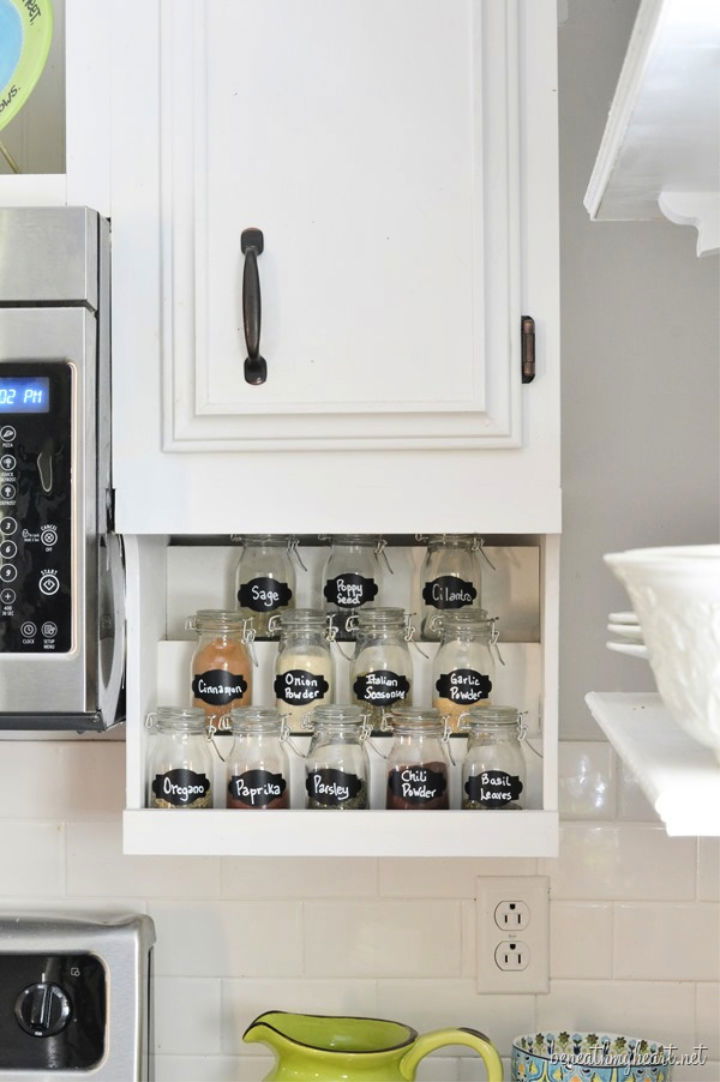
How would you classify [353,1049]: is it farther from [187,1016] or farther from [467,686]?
[467,686]

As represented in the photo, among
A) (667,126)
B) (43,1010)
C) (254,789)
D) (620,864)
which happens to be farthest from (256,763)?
(667,126)

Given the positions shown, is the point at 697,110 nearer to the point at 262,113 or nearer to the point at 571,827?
the point at 262,113

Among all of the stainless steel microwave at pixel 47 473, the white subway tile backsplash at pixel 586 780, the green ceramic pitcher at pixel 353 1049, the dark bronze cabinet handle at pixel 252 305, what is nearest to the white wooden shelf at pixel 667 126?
the dark bronze cabinet handle at pixel 252 305

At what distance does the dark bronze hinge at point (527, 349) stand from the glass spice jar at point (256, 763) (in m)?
0.44

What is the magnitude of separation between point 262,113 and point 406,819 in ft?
2.32

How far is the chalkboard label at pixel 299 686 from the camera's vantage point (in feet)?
4.27

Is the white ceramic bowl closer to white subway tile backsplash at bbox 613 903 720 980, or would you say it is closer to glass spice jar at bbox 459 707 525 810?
glass spice jar at bbox 459 707 525 810

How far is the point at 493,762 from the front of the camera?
1240 millimetres

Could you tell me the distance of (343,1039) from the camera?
136 cm

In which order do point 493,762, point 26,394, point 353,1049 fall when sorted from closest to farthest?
point 26,394
point 493,762
point 353,1049

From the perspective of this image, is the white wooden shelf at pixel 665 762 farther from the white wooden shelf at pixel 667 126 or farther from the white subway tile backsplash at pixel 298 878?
the white subway tile backsplash at pixel 298 878

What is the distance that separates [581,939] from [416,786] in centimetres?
40

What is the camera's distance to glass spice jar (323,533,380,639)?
138 cm

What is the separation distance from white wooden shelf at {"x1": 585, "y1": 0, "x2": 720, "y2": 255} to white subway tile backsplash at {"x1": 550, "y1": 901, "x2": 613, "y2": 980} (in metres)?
0.88
